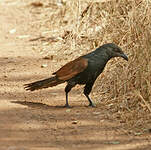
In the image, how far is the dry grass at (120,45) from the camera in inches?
217

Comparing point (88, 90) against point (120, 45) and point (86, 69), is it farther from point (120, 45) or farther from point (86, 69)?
point (120, 45)

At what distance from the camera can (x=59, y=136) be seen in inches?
192

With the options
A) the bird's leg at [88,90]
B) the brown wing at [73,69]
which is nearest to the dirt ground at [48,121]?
the bird's leg at [88,90]

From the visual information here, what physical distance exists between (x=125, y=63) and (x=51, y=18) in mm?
5107

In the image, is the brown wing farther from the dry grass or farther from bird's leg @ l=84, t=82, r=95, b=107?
the dry grass

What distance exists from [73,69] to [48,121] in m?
0.75

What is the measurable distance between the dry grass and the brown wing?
23.3 inches

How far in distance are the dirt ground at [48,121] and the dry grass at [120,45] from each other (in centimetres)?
24

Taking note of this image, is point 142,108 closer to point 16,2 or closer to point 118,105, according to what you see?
point 118,105

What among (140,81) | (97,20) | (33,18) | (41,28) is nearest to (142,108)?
(140,81)

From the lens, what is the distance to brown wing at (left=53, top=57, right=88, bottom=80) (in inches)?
224

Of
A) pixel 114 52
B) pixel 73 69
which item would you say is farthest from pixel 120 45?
pixel 73 69

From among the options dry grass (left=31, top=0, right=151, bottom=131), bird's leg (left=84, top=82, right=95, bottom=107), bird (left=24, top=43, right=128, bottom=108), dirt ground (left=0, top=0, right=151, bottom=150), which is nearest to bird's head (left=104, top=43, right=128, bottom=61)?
bird (left=24, top=43, right=128, bottom=108)

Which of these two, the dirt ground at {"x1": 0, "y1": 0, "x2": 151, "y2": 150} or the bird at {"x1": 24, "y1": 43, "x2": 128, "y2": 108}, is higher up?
the bird at {"x1": 24, "y1": 43, "x2": 128, "y2": 108}
